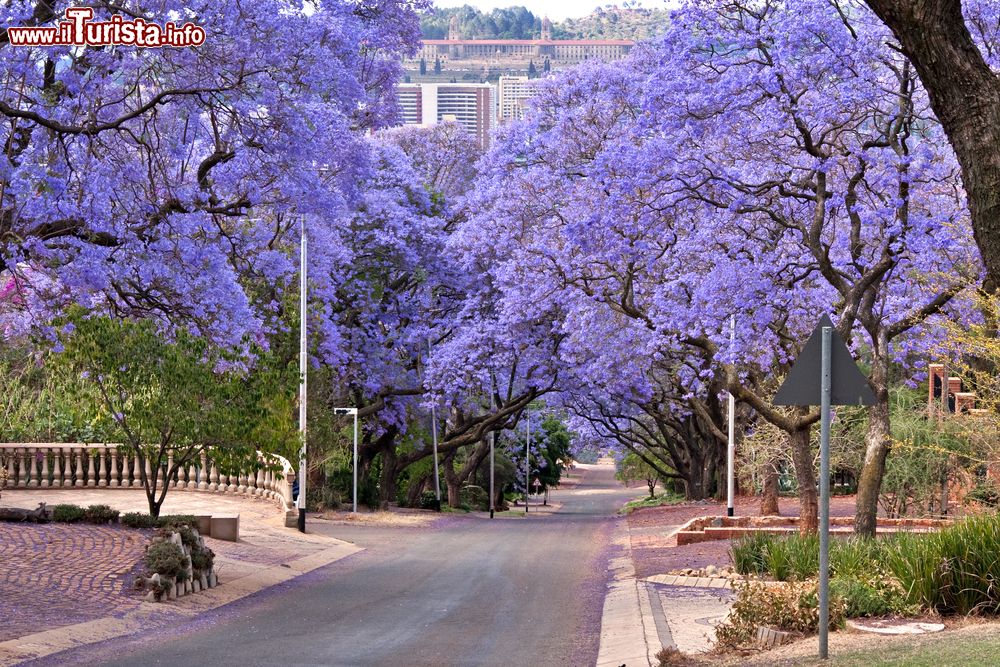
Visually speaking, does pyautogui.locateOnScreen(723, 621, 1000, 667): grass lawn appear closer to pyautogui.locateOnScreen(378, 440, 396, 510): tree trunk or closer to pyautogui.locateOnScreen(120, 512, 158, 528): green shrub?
pyautogui.locateOnScreen(120, 512, 158, 528): green shrub

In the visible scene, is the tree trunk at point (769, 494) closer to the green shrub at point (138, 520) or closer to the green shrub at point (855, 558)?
the green shrub at point (855, 558)

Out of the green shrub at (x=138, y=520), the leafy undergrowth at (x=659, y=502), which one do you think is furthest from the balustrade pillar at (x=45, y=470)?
the leafy undergrowth at (x=659, y=502)

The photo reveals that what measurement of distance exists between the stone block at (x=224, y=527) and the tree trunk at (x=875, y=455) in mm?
10921

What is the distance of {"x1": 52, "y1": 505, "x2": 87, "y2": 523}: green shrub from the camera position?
22438mm

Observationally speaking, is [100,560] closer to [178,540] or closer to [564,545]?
[178,540]

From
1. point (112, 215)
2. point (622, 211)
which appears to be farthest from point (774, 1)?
point (112, 215)

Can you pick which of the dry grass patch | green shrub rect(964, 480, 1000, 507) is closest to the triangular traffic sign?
green shrub rect(964, 480, 1000, 507)

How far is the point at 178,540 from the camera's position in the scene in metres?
17.6

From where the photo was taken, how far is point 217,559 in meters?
20.9

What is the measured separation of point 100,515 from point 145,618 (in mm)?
7629

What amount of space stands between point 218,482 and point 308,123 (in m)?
17.0

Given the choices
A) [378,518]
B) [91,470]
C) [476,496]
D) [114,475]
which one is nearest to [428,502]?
[476,496]

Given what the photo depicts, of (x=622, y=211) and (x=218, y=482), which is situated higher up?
(x=622, y=211)

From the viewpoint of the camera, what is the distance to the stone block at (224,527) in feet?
77.0
